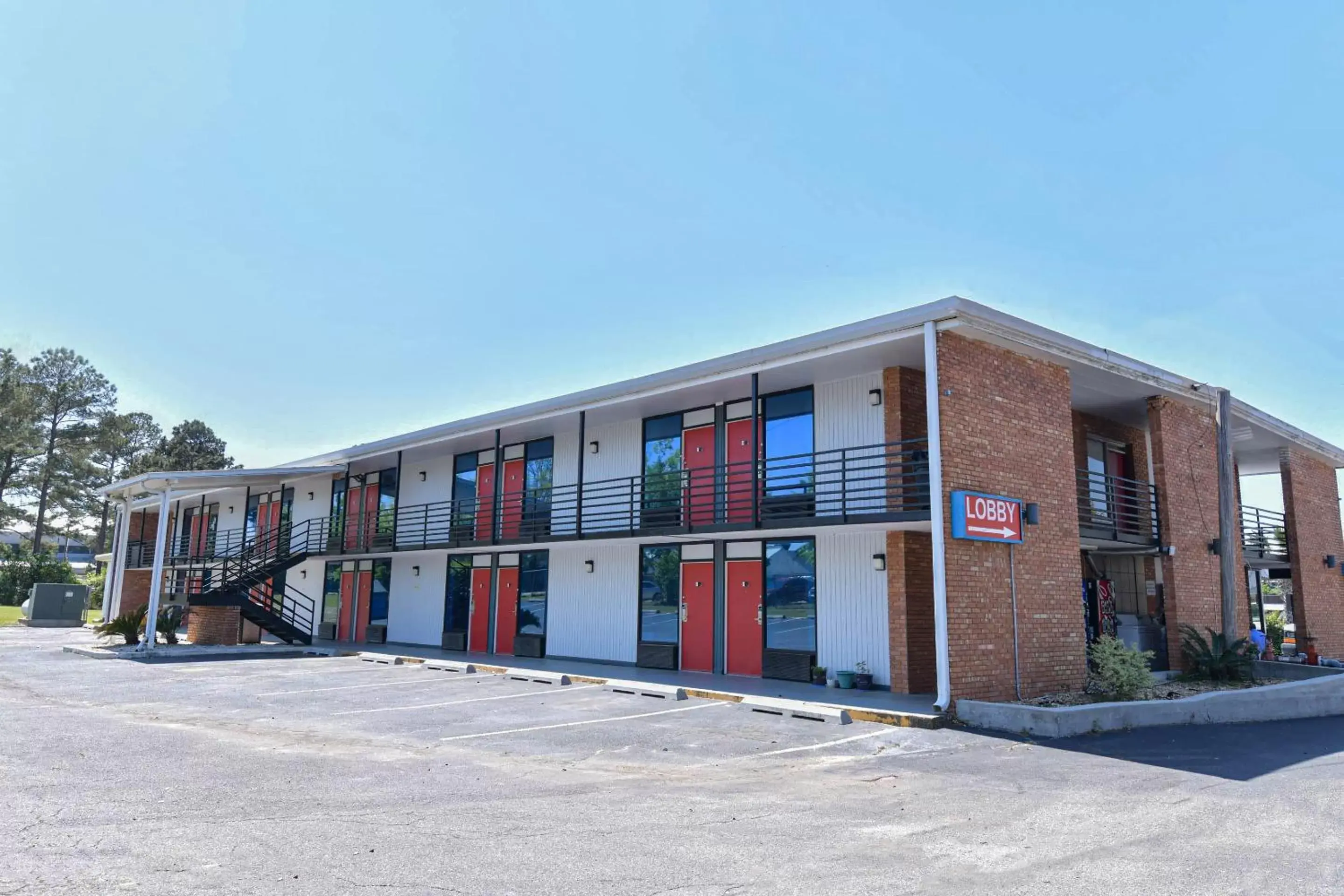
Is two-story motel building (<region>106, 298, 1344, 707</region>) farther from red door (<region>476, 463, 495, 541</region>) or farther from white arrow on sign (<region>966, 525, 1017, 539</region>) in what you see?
white arrow on sign (<region>966, 525, 1017, 539</region>)

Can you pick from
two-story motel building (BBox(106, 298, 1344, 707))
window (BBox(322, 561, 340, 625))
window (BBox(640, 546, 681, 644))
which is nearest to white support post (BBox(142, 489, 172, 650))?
two-story motel building (BBox(106, 298, 1344, 707))

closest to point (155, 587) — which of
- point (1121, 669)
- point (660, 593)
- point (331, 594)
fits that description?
point (331, 594)

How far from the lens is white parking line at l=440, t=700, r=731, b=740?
31.7 ft

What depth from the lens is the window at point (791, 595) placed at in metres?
14.8

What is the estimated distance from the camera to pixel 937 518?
37.5 ft

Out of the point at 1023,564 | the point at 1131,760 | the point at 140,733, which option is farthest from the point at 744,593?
the point at 140,733

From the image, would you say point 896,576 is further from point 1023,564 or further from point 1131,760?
point 1131,760

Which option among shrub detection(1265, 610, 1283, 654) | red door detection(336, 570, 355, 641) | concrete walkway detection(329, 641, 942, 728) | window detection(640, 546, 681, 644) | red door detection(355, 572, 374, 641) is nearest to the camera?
concrete walkway detection(329, 641, 942, 728)

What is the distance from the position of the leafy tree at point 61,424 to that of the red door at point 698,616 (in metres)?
48.6

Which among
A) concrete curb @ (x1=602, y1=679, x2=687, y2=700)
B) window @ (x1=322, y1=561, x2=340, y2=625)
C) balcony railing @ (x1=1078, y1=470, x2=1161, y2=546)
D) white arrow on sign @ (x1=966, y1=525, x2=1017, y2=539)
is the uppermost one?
balcony railing @ (x1=1078, y1=470, x2=1161, y2=546)

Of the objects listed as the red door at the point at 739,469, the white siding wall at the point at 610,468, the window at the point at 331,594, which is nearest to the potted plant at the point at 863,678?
the red door at the point at 739,469

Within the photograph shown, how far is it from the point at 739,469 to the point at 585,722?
6587mm

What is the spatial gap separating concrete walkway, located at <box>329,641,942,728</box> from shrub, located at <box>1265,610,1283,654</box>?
14828mm

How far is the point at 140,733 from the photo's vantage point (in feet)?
30.5
